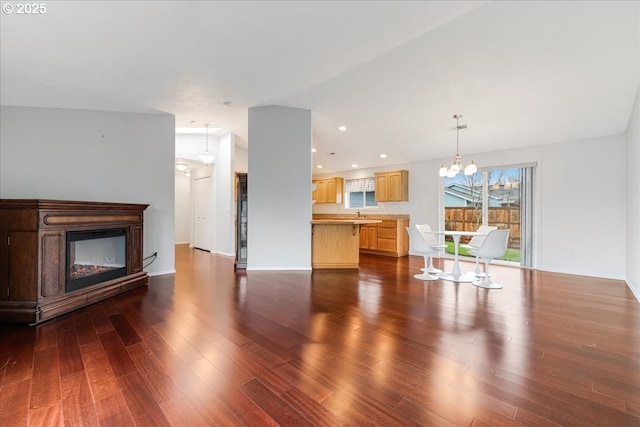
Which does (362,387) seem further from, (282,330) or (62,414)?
(62,414)

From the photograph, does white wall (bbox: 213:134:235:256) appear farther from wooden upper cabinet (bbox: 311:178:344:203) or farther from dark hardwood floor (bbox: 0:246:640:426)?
dark hardwood floor (bbox: 0:246:640:426)

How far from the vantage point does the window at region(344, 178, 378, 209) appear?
8398mm

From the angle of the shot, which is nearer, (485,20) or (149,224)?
(485,20)

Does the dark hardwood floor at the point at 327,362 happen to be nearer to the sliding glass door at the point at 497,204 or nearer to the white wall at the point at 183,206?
the sliding glass door at the point at 497,204

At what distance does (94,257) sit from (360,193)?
6.73 m

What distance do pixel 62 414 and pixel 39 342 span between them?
4.24 ft

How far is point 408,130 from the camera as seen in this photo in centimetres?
579

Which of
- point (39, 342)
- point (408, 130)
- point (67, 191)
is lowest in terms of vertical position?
point (39, 342)

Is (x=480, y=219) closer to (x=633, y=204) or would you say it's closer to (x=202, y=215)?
(x=633, y=204)

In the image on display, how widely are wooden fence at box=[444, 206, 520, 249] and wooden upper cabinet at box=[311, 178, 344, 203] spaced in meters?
3.32

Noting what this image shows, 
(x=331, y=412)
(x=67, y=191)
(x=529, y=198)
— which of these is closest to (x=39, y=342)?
(x=331, y=412)

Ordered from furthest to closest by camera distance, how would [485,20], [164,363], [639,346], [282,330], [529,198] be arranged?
1. [529,198]
2. [485,20]
3. [282,330]
4. [639,346]
5. [164,363]

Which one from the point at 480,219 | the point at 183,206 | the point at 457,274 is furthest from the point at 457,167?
the point at 183,206

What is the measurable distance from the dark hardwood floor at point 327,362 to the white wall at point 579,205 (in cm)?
165
